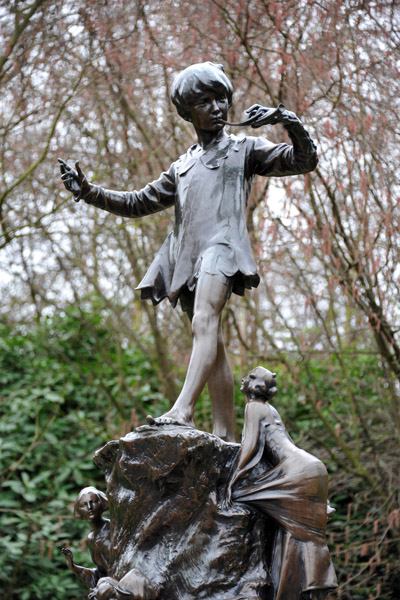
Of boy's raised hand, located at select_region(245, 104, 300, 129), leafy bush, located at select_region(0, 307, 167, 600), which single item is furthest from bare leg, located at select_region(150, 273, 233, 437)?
leafy bush, located at select_region(0, 307, 167, 600)

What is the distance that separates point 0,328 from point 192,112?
529 centimetres

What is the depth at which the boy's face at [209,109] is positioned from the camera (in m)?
4.04

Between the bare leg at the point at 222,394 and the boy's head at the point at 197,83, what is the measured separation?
1.11m

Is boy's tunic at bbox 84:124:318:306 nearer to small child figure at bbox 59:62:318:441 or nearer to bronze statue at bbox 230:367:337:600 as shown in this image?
small child figure at bbox 59:62:318:441

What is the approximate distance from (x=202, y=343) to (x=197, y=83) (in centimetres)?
117

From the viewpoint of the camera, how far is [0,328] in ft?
29.1

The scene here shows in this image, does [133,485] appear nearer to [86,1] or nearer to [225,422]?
[225,422]

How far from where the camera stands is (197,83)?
4.00 meters

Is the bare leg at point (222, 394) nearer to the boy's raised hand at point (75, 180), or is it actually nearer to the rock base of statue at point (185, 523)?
the rock base of statue at point (185, 523)

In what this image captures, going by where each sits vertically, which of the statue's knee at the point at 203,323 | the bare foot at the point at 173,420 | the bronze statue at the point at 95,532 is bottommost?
the bronze statue at the point at 95,532

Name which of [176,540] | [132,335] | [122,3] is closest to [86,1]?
[122,3]

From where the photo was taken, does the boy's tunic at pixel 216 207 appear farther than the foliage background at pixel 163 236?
No

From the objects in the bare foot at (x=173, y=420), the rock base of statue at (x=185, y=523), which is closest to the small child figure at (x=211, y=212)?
the bare foot at (x=173, y=420)

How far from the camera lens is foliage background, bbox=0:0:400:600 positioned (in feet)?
21.2
